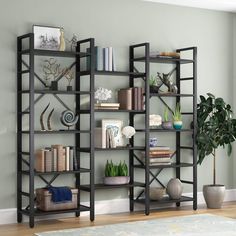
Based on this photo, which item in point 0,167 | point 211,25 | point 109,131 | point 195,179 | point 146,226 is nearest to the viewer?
point 146,226

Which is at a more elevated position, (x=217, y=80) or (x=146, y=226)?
(x=217, y=80)

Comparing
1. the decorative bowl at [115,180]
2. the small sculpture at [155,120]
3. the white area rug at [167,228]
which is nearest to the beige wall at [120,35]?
the decorative bowl at [115,180]

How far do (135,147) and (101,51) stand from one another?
1.26 metres

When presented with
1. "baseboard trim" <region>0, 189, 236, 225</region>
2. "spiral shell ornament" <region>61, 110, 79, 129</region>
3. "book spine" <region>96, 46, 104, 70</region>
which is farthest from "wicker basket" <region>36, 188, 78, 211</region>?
"book spine" <region>96, 46, 104, 70</region>

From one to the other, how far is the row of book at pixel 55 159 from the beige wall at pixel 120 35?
0.34 m

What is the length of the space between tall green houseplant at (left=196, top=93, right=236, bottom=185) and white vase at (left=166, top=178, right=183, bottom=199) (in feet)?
1.52

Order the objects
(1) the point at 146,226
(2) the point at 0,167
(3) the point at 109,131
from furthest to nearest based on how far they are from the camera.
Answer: (3) the point at 109,131
(2) the point at 0,167
(1) the point at 146,226

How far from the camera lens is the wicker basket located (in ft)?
19.6

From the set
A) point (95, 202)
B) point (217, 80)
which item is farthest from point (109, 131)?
point (217, 80)

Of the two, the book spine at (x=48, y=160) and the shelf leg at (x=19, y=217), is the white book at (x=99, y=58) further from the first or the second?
the shelf leg at (x=19, y=217)

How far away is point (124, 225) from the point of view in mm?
5750

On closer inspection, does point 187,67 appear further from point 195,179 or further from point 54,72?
point 54,72

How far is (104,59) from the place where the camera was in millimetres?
6395

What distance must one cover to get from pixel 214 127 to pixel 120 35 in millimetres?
1730
